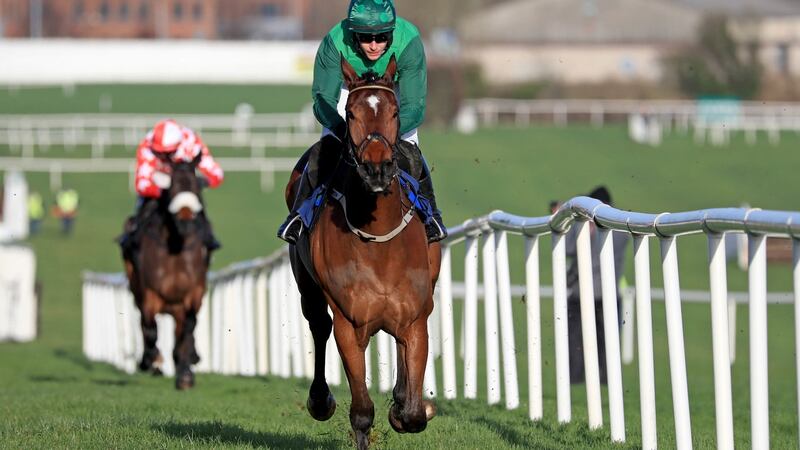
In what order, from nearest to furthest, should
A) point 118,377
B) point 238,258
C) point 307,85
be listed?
point 118,377 < point 238,258 < point 307,85

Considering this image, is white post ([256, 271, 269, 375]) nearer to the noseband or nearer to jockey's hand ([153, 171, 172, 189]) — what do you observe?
jockey's hand ([153, 171, 172, 189])

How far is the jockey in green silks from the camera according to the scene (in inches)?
246

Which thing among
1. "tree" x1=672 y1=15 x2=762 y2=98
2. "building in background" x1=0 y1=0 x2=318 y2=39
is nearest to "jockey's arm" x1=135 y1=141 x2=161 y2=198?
"tree" x1=672 y1=15 x2=762 y2=98

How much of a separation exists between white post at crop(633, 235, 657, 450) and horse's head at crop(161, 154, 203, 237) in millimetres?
6314

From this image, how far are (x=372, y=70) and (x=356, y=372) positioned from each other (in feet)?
3.99

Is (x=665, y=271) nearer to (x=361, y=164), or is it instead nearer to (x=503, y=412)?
(x=361, y=164)

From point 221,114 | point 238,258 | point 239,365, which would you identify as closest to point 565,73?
point 221,114

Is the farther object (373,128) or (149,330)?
(149,330)

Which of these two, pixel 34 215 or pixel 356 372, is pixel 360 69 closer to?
pixel 356 372

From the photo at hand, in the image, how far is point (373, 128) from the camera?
563 cm

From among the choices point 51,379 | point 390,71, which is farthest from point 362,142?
point 51,379

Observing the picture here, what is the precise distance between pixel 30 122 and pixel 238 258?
18.4 m

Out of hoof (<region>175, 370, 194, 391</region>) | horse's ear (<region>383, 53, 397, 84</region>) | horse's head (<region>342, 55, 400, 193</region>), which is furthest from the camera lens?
hoof (<region>175, 370, 194, 391</region>)

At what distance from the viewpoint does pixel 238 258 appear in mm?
26031
